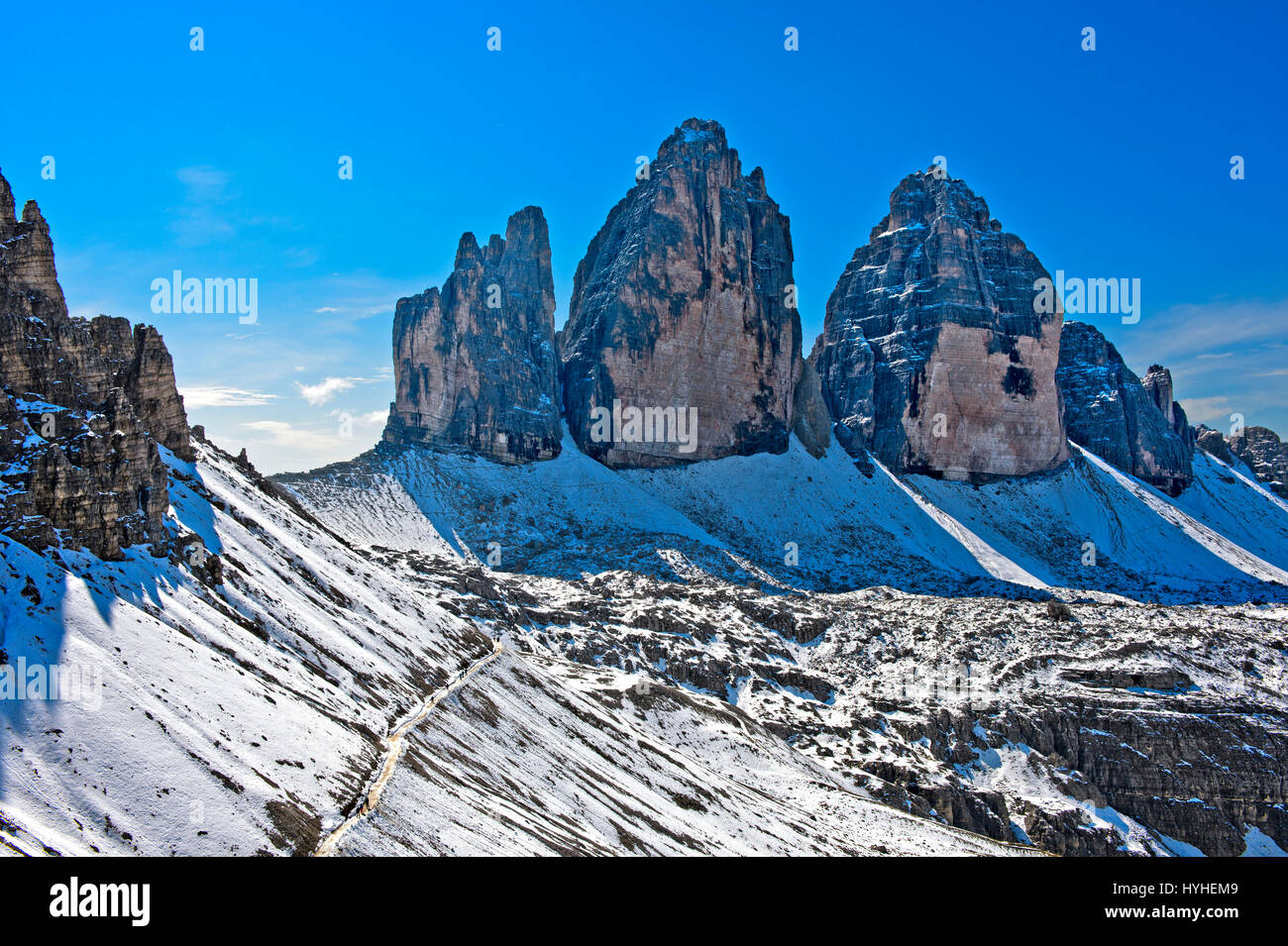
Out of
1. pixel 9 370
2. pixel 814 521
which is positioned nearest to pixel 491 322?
pixel 814 521

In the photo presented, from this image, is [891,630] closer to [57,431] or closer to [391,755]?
[391,755]

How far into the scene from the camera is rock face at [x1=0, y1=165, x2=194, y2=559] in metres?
47.2

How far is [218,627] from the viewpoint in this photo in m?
48.9

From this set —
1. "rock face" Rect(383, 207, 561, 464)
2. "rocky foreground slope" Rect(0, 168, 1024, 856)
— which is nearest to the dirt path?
"rocky foreground slope" Rect(0, 168, 1024, 856)

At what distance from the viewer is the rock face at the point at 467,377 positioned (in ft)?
594

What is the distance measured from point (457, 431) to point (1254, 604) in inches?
5516

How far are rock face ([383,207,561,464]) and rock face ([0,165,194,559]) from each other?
11560 cm

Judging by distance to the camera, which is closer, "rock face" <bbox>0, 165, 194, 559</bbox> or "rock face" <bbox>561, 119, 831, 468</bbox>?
"rock face" <bbox>0, 165, 194, 559</bbox>

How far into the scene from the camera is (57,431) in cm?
5219

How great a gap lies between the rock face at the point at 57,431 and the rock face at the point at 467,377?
115599 millimetres
